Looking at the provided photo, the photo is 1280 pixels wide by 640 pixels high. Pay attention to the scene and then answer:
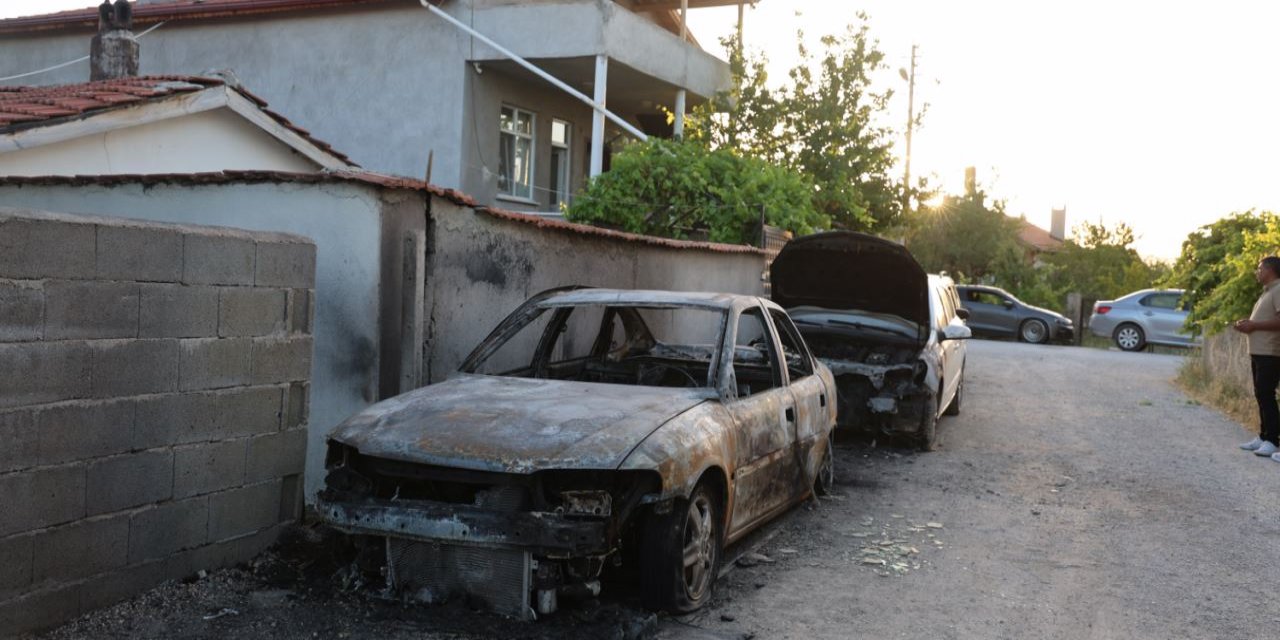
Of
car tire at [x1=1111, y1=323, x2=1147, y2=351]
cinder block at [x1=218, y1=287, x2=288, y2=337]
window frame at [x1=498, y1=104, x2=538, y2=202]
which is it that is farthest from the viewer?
car tire at [x1=1111, y1=323, x2=1147, y2=351]

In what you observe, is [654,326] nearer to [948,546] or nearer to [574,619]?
[948,546]

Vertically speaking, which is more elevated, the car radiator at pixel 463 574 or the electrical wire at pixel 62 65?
the electrical wire at pixel 62 65

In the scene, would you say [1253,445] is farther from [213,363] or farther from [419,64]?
[419,64]

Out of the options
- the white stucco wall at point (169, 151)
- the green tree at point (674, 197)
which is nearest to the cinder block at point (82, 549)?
the white stucco wall at point (169, 151)

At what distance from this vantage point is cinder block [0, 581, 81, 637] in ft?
13.9

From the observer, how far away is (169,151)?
10891 millimetres

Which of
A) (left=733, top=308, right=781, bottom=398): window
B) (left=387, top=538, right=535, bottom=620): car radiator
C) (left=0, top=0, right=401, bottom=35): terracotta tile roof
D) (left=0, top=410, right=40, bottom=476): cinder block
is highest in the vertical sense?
(left=0, top=0, right=401, bottom=35): terracotta tile roof

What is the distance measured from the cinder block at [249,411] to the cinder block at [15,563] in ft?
3.71

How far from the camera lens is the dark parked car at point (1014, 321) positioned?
2794 centimetres

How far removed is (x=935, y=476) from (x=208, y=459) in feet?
18.9

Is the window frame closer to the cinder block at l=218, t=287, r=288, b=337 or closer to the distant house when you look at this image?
the distant house

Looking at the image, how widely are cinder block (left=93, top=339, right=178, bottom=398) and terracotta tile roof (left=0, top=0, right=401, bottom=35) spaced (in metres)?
14.4

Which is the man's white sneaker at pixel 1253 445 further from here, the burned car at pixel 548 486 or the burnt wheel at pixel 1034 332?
the burnt wheel at pixel 1034 332

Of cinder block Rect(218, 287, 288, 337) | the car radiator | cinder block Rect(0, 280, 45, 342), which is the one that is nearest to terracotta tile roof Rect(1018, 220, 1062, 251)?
cinder block Rect(218, 287, 288, 337)
